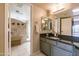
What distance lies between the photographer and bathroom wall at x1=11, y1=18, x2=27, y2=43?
1851 millimetres

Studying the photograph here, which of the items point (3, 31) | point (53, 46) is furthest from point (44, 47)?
point (3, 31)

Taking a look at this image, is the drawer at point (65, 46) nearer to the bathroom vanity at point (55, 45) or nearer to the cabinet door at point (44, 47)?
the bathroom vanity at point (55, 45)

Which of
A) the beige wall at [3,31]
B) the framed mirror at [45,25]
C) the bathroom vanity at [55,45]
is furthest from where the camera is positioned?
the framed mirror at [45,25]

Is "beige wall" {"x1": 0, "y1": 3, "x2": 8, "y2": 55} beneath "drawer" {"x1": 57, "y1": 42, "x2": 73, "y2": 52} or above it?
above

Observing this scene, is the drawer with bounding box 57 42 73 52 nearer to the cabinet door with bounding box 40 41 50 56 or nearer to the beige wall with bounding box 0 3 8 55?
the cabinet door with bounding box 40 41 50 56

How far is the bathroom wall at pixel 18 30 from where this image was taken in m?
1.85

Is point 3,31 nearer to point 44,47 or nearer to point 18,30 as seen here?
point 18,30

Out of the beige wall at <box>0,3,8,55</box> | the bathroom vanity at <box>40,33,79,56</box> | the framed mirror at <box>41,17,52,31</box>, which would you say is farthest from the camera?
the framed mirror at <box>41,17,52,31</box>

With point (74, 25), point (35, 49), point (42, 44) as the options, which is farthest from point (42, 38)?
point (74, 25)

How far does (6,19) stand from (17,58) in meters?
1.25

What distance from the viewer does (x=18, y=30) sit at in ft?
6.11

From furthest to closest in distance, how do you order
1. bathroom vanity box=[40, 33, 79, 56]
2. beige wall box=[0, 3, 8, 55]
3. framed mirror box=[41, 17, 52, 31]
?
framed mirror box=[41, 17, 52, 31], beige wall box=[0, 3, 8, 55], bathroom vanity box=[40, 33, 79, 56]

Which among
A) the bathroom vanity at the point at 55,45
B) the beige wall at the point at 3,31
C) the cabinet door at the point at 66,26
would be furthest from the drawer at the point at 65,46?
the beige wall at the point at 3,31

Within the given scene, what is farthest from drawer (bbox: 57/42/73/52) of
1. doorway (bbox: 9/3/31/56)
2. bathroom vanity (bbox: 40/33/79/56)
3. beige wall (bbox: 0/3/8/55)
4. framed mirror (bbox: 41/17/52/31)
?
beige wall (bbox: 0/3/8/55)
